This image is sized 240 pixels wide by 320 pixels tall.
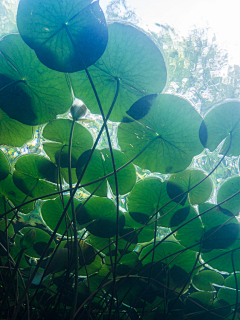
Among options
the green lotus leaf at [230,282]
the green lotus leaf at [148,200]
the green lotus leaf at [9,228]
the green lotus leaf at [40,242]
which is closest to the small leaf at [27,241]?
the green lotus leaf at [148,200]

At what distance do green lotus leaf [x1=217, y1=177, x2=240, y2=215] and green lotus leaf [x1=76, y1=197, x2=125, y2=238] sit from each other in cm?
46

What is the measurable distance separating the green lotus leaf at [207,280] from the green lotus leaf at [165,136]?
73 centimetres

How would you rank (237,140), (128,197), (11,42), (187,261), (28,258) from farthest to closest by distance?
(28,258)
(187,261)
(128,197)
(237,140)
(11,42)

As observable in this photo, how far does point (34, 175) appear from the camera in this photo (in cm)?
79

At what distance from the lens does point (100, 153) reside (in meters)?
0.69

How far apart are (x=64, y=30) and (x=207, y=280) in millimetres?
1379

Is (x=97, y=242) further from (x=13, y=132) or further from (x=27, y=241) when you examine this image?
(x=13, y=132)

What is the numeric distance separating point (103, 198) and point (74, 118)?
14.9 inches

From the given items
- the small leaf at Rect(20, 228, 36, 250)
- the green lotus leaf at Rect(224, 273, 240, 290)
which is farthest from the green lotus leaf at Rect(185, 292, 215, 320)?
the small leaf at Rect(20, 228, 36, 250)

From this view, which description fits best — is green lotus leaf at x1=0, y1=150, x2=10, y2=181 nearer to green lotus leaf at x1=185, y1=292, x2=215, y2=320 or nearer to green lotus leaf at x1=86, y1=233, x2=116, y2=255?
green lotus leaf at x1=86, y1=233, x2=116, y2=255

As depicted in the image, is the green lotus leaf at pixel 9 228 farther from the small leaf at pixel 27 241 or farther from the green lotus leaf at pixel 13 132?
the small leaf at pixel 27 241

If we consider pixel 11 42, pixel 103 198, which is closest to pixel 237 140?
pixel 103 198

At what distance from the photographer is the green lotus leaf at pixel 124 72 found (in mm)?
458

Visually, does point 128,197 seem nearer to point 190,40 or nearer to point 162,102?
point 162,102
